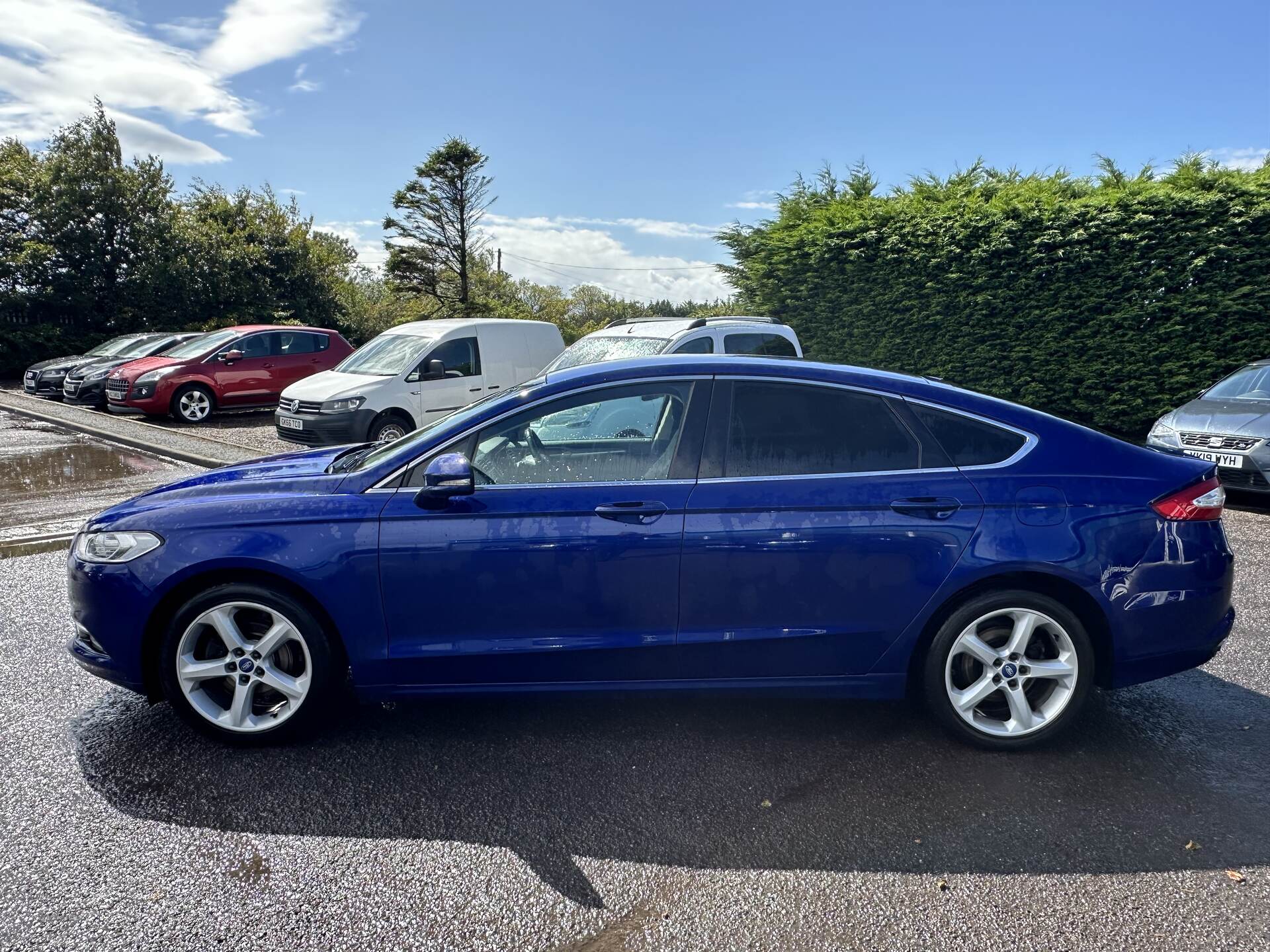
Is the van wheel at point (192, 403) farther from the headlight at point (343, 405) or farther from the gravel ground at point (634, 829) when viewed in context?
the gravel ground at point (634, 829)

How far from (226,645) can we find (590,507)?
159 centimetres

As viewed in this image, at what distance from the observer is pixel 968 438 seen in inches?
146

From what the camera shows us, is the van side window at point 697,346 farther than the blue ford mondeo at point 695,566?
Yes

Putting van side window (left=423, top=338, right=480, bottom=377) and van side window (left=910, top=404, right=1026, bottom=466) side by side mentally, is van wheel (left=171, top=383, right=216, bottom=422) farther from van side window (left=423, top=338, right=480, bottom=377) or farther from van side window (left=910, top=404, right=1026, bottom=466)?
van side window (left=910, top=404, right=1026, bottom=466)

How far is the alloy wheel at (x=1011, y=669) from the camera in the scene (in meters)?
3.63

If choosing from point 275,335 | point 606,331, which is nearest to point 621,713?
point 606,331

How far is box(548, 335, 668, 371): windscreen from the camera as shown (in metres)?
9.32

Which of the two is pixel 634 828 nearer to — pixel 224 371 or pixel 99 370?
pixel 224 371

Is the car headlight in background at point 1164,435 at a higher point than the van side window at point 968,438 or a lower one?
lower

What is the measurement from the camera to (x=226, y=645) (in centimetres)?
366

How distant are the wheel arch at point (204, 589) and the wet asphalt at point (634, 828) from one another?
1.26 ft

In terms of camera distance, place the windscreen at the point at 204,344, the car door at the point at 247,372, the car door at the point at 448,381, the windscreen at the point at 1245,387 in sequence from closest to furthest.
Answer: the windscreen at the point at 1245,387 → the car door at the point at 448,381 → the car door at the point at 247,372 → the windscreen at the point at 204,344

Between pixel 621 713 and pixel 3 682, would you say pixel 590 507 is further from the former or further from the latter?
pixel 3 682

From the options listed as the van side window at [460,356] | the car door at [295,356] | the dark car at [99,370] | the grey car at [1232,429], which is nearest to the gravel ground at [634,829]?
the grey car at [1232,429]
